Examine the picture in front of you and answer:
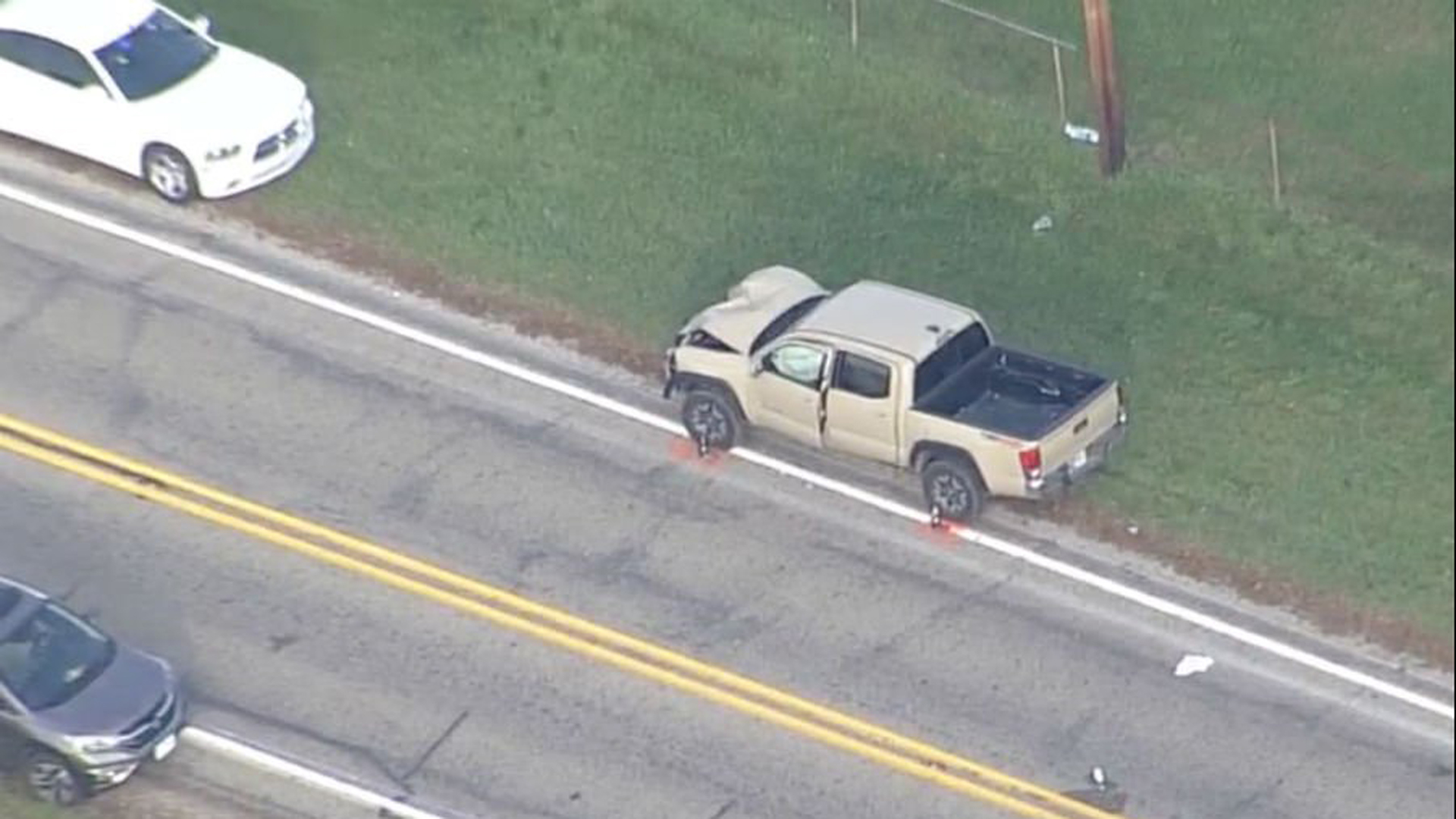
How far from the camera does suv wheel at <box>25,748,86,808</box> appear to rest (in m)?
25.3

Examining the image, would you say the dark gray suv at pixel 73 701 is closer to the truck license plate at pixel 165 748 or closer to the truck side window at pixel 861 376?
the truck license plate at pixel 165 748

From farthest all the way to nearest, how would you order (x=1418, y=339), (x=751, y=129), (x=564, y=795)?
(x=751, y=129)
(x=1418, y=339)
(x=564, y=795)

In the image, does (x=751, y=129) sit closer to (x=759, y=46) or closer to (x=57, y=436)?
(x=759, y=46)

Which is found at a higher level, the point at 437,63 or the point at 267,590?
the point at 437,63

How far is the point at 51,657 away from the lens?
25750mm

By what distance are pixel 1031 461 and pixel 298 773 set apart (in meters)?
6.78

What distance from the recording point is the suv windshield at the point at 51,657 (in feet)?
83.5

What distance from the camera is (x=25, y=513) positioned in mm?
28891

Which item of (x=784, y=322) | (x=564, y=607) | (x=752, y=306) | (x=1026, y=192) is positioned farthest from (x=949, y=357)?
(x=1026, y=192)

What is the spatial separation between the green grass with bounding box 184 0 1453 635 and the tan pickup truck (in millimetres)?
1318

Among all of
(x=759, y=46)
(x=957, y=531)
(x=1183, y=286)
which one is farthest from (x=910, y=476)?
(x=759, y=46)

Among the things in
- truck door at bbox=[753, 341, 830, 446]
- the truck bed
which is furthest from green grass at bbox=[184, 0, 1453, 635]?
truck door at bbox=[753, 341, 830, 446]

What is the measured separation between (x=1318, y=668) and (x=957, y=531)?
3474 millimetres

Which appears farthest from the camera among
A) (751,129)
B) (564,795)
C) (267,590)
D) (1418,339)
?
(751,129)
